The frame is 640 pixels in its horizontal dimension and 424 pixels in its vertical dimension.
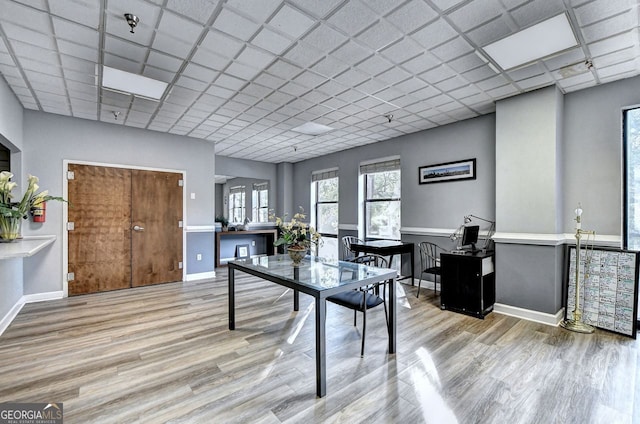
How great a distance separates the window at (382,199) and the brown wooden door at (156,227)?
367 centimetres

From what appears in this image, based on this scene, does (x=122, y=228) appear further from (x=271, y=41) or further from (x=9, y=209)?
(x=271, y=41)

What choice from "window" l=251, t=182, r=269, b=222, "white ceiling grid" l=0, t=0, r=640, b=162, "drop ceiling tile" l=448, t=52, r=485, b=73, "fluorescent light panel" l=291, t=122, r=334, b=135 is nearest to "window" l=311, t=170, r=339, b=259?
"window" l=251, t=182, r=269, b=222

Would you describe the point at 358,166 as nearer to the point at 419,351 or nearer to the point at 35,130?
the point at 419,351

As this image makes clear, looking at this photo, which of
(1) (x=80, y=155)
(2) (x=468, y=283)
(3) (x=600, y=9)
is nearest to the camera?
(3) (x=600, y=9)

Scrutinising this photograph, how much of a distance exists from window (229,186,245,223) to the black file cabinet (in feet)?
21.9

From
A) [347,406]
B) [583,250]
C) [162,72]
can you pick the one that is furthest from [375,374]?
[162,72]

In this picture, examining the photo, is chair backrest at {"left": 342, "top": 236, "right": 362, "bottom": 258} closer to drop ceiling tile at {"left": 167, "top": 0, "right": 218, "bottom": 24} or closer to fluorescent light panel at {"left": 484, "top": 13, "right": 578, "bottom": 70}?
fluorescent light panel at {"left": 484, "top": 13, "right": 578, "bottom": 70}

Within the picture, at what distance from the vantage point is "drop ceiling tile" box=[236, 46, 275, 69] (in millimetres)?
2668

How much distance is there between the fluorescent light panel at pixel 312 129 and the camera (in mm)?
4832

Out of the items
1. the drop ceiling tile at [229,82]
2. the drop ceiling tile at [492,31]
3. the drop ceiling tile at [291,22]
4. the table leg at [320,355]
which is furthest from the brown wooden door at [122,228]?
the drop ceiling tile at [492,31]

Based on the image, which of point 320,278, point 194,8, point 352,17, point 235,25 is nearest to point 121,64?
point 194,8

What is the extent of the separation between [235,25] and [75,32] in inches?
50.5

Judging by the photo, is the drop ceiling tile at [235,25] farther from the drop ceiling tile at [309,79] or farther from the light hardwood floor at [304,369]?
the light hardwood floor at [304,369]

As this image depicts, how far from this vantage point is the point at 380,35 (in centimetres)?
244
